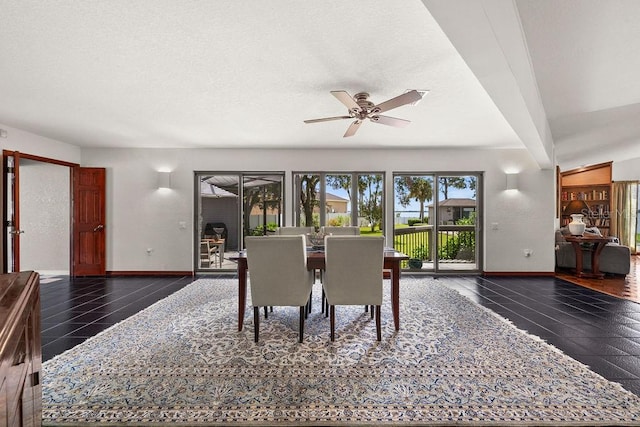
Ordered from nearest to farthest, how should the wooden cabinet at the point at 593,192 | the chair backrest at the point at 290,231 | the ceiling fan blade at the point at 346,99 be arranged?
the ceiling fan blade at the point at 346,99 < the chair backrest at the point at 290,231 < the wooden cabinet at the point at 593,192

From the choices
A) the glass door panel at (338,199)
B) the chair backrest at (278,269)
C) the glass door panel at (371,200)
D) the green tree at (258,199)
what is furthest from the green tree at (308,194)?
the chair backrest at (278,269)

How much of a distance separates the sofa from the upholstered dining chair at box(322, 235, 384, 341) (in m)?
4.97

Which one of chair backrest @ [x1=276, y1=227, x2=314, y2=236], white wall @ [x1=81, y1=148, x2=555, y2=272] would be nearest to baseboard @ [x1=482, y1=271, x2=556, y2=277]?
white wall @ [x1=81, y1=148, x2=555, y2=272]

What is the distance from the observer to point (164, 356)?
2.45 m

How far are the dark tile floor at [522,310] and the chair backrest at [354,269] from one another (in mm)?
1628

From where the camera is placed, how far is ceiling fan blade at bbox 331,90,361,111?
2662mm

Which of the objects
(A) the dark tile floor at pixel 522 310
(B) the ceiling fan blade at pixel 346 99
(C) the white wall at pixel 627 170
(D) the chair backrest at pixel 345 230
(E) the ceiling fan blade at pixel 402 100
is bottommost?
(A) the dark tile floor at pixel 522 310

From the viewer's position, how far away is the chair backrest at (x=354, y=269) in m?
2.69

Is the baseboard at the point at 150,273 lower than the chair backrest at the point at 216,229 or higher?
lower

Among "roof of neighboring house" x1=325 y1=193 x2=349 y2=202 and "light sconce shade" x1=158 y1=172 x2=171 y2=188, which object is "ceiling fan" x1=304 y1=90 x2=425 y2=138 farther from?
"light sconce shade" x1=158 y1=172 x2=171 y2=188

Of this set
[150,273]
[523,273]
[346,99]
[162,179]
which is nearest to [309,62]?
[346,99]

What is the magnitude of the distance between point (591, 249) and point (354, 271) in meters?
5.24

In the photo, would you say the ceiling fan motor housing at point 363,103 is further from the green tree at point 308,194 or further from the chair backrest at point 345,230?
the green tree at point 308,194

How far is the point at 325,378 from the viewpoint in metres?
2.12
